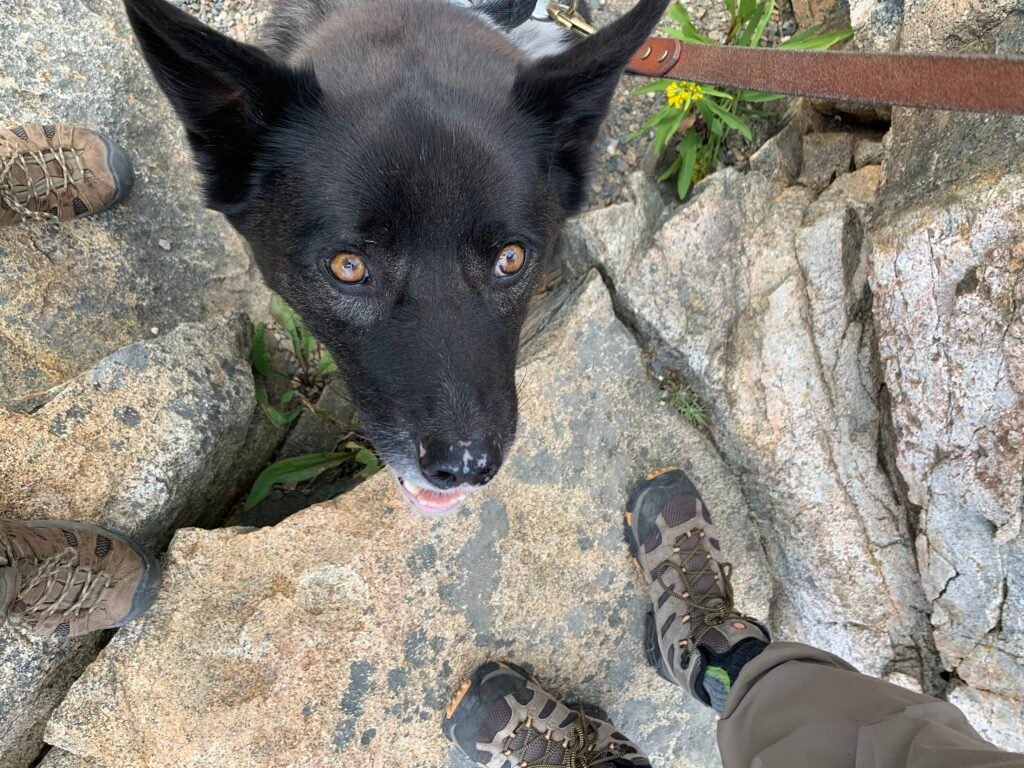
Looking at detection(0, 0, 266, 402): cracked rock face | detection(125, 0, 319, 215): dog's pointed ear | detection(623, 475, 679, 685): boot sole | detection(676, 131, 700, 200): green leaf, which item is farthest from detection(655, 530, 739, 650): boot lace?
detection(0, 0, 266, 402): cracked rock face

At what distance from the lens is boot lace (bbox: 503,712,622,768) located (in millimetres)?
2988

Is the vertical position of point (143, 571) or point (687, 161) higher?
point (687, 161)

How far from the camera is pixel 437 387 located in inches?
80.7

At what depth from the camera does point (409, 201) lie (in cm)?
200

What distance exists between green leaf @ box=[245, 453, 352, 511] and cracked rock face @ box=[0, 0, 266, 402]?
3.03 ft

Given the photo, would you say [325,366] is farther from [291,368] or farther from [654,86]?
[654,86]

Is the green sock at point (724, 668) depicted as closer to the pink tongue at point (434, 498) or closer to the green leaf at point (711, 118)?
the pink tongue at point (434, 498)

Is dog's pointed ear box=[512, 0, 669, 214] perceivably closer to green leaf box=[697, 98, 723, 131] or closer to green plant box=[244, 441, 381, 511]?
green leaf box=[697, 98, 723, 131]

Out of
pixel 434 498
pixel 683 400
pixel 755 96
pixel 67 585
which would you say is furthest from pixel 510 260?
pixel 755 96

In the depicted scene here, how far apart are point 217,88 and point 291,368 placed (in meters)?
1.97

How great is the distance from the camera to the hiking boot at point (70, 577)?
2340mm

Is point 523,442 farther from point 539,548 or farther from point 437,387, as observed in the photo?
point 437,387

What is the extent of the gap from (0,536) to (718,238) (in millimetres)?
3145

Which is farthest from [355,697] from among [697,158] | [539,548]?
[697,158]
